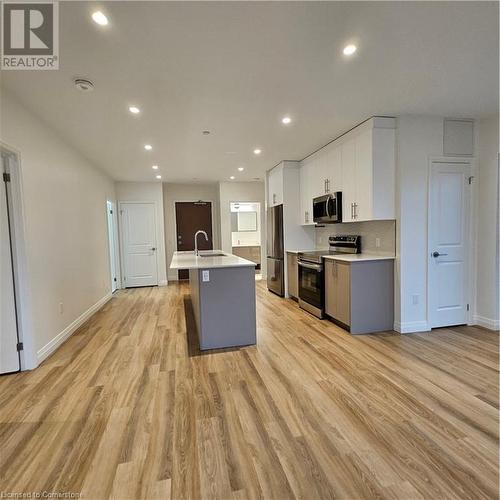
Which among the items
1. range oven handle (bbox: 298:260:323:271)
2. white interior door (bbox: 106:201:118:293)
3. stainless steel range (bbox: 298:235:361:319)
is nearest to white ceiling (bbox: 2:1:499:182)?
stainless steel range (bbox: 298:235:361:319)

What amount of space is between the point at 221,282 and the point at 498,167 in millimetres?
3581

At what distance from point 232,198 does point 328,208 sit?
364 cm

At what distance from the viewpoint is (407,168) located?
11.2ft

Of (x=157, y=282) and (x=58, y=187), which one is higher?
(x=58, y=187)

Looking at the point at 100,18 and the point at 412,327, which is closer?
the point at 100,18

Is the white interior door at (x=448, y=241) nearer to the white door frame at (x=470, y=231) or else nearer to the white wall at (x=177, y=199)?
the white door frame at (x=470, y=231)

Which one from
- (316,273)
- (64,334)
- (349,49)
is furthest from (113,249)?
(349,49)

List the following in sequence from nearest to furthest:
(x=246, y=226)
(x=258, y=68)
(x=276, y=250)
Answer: (x=258, y=68) → (x=276, y=250) → (x=246, y=226)

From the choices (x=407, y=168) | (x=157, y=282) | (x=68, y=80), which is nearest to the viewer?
(x=68, y=80)

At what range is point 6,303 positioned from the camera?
8.64 ft

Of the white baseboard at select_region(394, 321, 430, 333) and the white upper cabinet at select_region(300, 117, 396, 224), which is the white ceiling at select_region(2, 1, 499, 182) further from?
the white baseboard at select_region(394, 321, 430, 333)

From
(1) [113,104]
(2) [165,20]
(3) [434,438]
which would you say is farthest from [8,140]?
(3) [434,438]

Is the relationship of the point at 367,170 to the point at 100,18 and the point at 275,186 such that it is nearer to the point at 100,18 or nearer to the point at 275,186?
the point at 275,186

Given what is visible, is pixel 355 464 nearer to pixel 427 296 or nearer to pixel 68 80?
pixel 427 296
